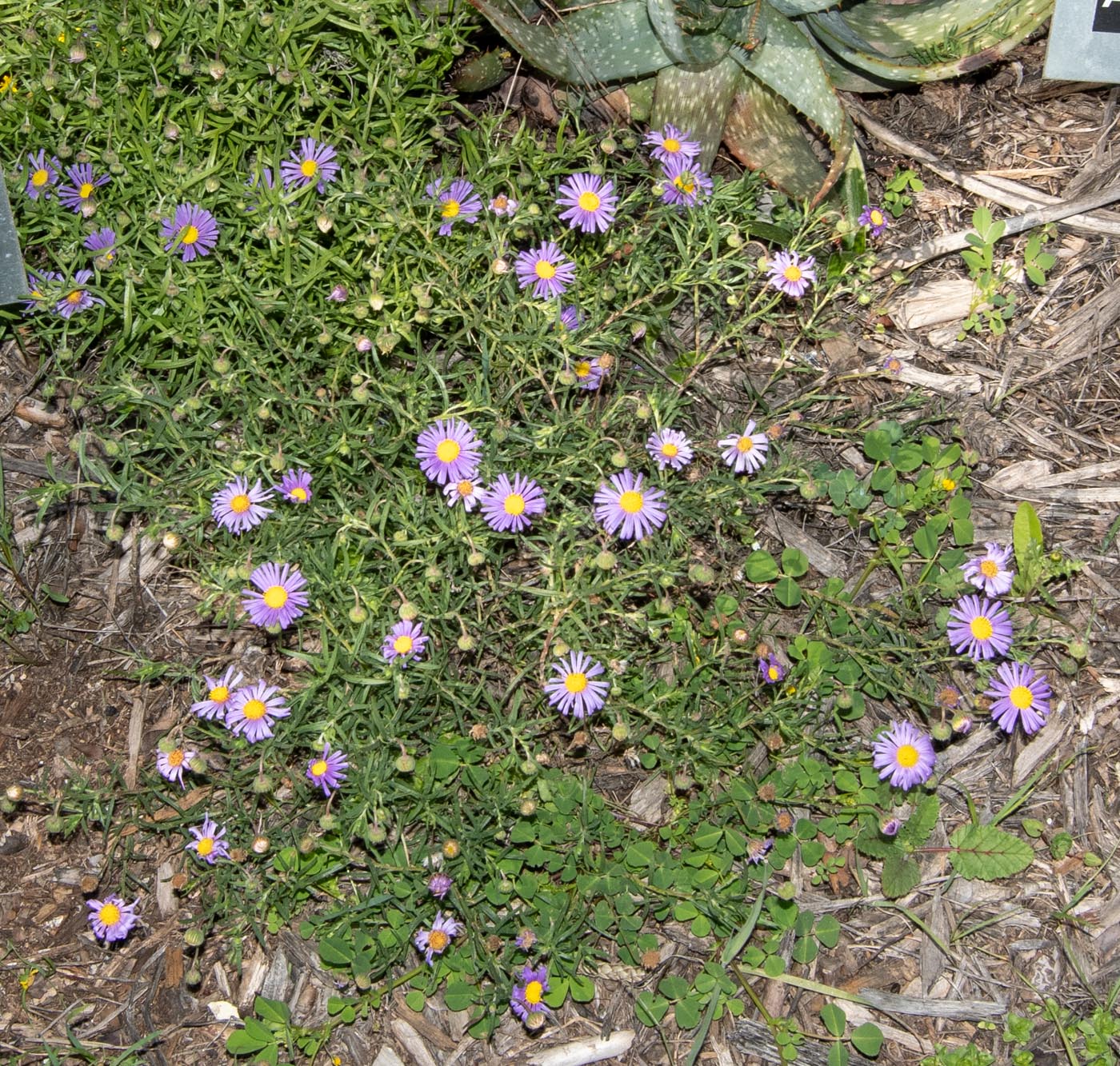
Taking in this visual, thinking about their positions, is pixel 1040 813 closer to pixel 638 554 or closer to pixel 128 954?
pixel 638 554

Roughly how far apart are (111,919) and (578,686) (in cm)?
112

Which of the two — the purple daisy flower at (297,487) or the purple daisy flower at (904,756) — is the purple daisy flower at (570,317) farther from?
the purple daisy flower at (904,756)

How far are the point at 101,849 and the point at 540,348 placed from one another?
147 centimetres

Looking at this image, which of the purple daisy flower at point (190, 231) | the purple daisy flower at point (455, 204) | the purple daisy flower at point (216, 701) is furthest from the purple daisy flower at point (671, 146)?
the purple daisy flower at point (216, 701)

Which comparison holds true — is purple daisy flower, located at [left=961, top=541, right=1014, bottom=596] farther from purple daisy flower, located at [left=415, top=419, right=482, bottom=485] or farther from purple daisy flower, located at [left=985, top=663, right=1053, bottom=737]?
purple daisy flower, located at [left=415, top=419, right=482, bottom=485]

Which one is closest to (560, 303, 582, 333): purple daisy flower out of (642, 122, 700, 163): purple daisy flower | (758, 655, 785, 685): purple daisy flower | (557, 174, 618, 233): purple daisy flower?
(557, 174, 618, 233): purple daisy flower

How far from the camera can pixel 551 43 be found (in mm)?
2418

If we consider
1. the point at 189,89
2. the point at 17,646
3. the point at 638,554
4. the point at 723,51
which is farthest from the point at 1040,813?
the point at 189,89

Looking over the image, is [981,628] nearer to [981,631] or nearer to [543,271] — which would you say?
[981,631]

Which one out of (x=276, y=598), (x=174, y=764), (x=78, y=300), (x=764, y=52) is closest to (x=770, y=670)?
(x=276, y=598)

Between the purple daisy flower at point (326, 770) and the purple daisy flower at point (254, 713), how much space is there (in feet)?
0.42

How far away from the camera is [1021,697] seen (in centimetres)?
228

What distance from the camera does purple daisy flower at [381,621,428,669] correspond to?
2.15 meters

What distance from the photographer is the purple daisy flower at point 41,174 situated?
97.3 inches
